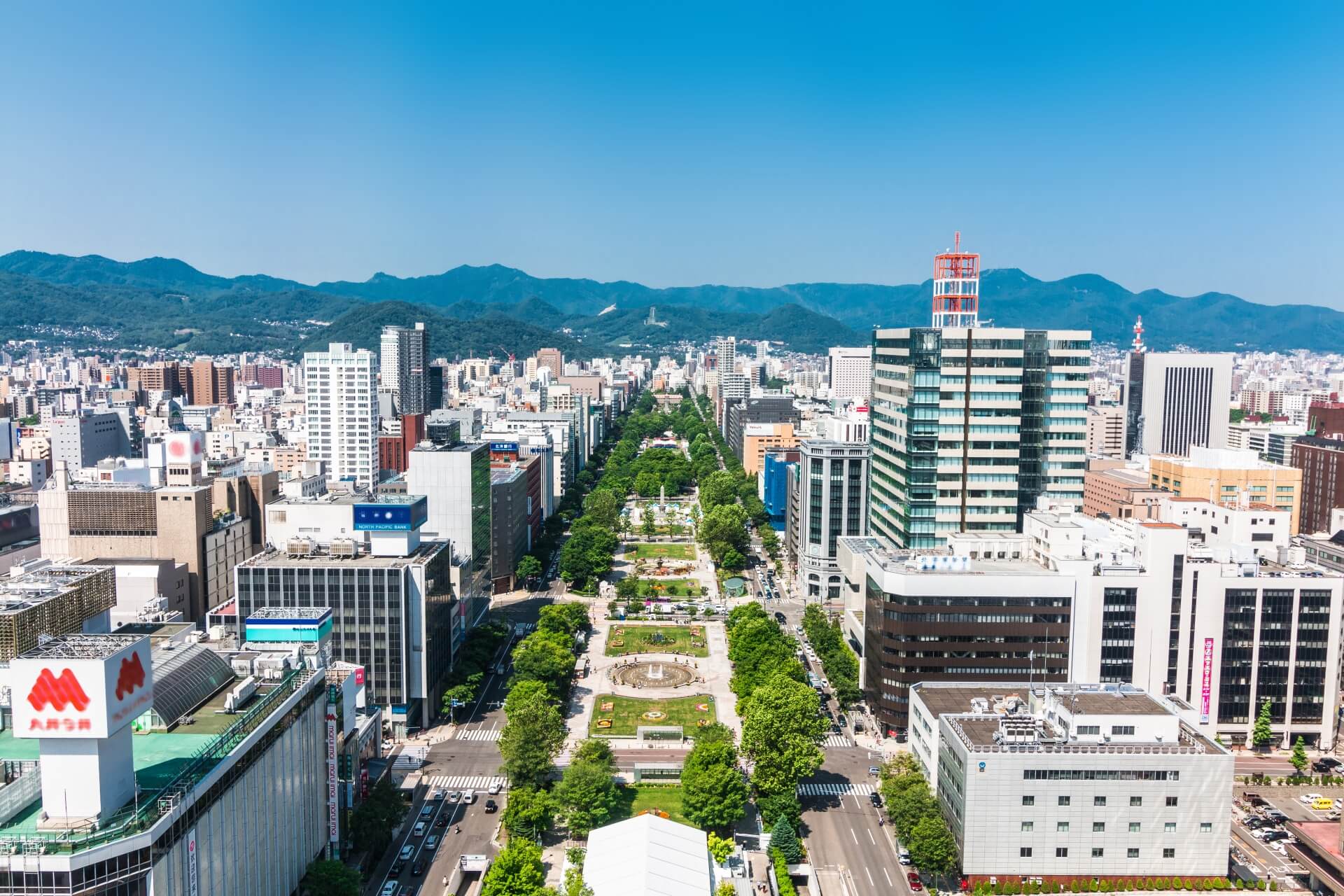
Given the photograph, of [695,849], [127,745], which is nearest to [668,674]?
[695,849]

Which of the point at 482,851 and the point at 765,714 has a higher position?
the point at 765,714

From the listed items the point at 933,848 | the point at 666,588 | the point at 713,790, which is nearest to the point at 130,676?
the point at 713,790

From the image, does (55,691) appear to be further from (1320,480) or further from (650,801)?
(1320,480)

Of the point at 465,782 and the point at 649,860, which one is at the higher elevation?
the point at 649,860

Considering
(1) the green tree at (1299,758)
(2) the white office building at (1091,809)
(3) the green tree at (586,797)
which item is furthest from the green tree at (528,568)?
(1) the green tree at (1299,758)

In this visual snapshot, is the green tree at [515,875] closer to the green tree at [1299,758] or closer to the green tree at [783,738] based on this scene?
the green tree at [783,738]

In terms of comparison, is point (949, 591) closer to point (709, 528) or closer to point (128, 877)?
point (128, 877)

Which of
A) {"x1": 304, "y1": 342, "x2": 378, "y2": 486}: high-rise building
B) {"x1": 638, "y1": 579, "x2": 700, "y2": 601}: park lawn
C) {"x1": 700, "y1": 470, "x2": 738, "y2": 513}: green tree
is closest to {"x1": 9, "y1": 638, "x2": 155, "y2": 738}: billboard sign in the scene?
{"x1": 638, "y1": 579, "x2": 700, "y2": 601}: park lawn
